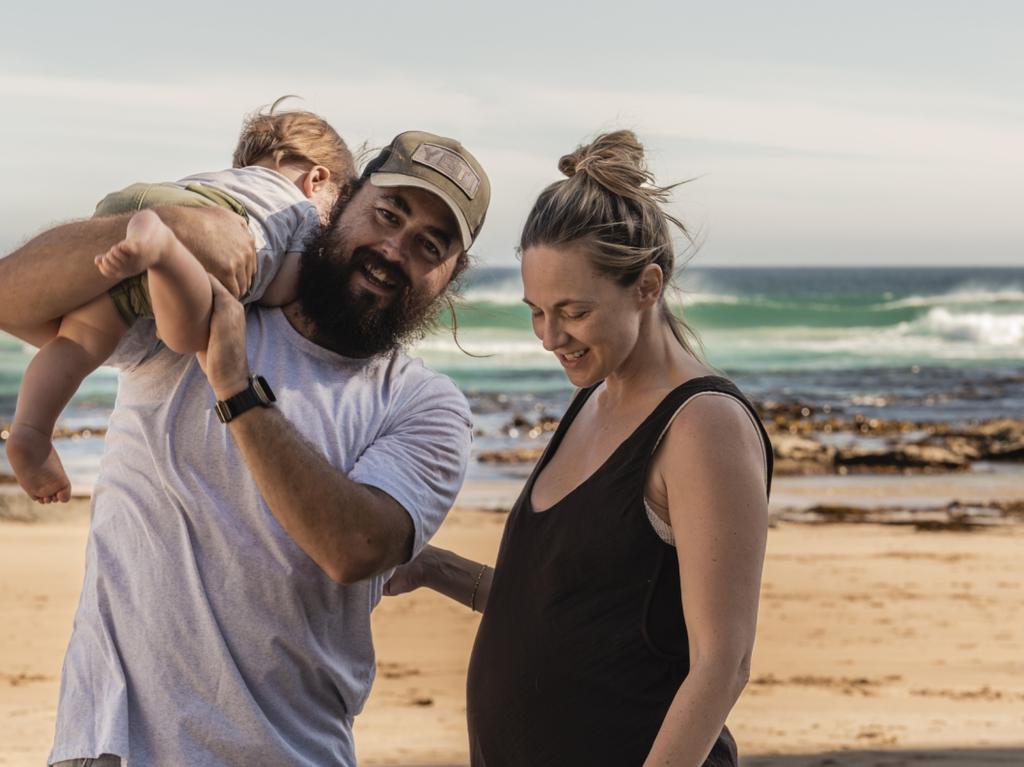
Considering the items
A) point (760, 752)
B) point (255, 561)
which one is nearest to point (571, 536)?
point (255, 561)

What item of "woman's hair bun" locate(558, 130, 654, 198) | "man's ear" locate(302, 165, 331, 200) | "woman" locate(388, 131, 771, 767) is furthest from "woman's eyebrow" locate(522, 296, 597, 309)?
"man's ear" locate(302, 165, 331, 200)

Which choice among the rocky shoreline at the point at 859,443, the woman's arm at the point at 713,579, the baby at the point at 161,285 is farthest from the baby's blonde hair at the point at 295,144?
the rocky shoreline at the point at 859,443

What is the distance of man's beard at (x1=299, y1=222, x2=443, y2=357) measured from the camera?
2.44 meters

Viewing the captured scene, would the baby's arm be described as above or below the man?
above

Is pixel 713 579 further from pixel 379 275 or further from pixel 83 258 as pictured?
pixel 83 258

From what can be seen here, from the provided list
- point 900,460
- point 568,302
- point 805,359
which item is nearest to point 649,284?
point 568,302

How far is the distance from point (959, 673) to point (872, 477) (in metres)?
6.58

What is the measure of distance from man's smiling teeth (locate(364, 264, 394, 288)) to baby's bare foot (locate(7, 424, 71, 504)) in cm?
70

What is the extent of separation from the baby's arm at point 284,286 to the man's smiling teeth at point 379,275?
13 cm

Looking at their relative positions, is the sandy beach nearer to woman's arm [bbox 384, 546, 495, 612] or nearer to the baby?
woman's arm [bbox 384, 546, 495, 612]

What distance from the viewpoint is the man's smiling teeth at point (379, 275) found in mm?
2504

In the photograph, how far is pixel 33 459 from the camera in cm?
256

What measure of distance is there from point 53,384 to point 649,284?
1.10 metres

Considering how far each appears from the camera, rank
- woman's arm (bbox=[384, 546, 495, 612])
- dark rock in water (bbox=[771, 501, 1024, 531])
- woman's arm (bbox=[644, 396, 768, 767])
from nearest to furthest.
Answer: woman's arm (bbox=[644, 396, 768, 767])
woman's arm (bbox=[384, 546, 495, 612])
dark rock in water (bbox=[771, 501, 1024, 531])
